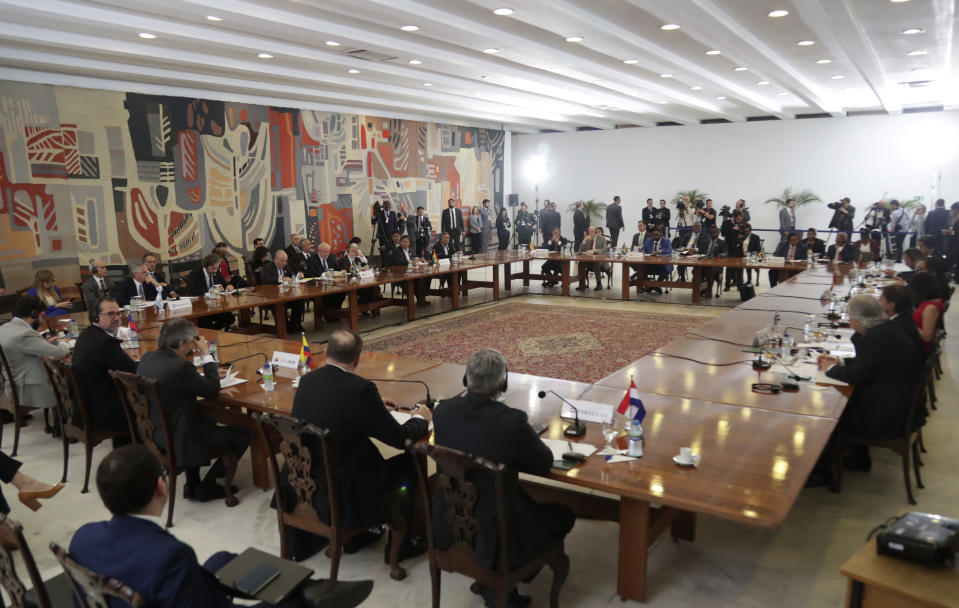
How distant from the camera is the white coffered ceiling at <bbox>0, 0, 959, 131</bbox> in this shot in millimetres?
6383

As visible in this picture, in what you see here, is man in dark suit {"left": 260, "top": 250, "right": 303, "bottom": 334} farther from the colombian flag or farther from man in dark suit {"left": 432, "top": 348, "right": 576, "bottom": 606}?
man in dark suit {"left": 432, "top": 348, "right": 576, "bottom": 606}

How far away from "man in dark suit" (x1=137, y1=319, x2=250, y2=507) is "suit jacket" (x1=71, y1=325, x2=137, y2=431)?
42cm

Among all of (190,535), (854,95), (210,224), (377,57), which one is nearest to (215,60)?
(377,57)

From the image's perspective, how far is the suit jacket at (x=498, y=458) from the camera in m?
2.50

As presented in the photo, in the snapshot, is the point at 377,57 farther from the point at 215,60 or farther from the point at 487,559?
the point at 487,559

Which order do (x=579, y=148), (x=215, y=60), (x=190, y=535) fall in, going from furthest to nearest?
(x=579, y=148), (x=215, y=60), (x=190, y=535)

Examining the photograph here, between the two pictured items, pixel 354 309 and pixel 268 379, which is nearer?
pixel 268 379

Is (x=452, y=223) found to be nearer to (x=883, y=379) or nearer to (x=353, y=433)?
(x=883, y=379)

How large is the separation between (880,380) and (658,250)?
26.0 feet

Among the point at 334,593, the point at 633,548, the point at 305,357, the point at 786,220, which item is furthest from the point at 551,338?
the point at 786,220

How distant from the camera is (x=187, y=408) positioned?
366 cm

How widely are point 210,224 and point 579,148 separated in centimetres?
1109

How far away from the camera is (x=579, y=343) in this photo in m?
7.70

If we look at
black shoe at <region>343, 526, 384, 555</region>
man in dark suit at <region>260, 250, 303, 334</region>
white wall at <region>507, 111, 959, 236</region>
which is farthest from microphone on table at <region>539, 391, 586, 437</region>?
white wall at <region>507, 111, 959, 236</region>
